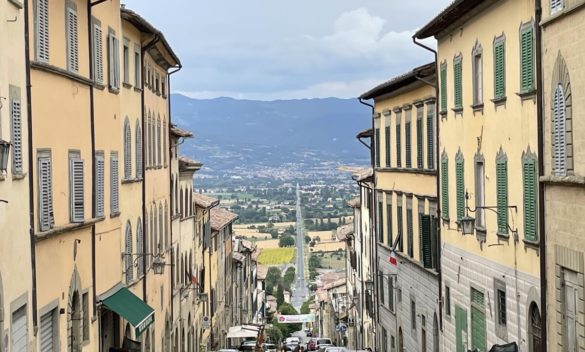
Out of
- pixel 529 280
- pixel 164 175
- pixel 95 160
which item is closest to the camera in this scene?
pixel 529 280

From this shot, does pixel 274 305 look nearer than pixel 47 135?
No

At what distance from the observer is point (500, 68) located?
2197 cm

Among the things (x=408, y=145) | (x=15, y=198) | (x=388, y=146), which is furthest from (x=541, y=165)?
(x=388, y=146)

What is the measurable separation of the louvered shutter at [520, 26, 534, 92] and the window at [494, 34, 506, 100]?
159 centimetres

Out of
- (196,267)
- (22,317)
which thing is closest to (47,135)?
(22,317)

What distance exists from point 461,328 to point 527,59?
32.7 ft

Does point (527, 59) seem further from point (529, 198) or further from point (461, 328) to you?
point (461, 328)

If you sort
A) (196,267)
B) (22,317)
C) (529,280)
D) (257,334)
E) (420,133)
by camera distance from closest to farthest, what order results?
(22,317), (529,280), (420,133), (196,267), (257,334)

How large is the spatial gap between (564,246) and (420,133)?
15758mm

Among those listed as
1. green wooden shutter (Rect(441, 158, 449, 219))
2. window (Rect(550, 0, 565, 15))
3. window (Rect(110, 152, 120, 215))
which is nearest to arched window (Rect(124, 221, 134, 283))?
window (Rect(110, 152, 120, 215))

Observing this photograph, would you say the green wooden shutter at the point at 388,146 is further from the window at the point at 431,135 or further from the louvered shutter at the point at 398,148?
the window at the point at 431,135

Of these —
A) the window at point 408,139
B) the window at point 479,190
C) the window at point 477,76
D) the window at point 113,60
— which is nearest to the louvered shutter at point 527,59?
the window at point 477,76

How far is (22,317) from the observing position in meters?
15.8

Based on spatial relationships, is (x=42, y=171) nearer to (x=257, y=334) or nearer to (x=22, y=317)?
(x=22, y=317)
